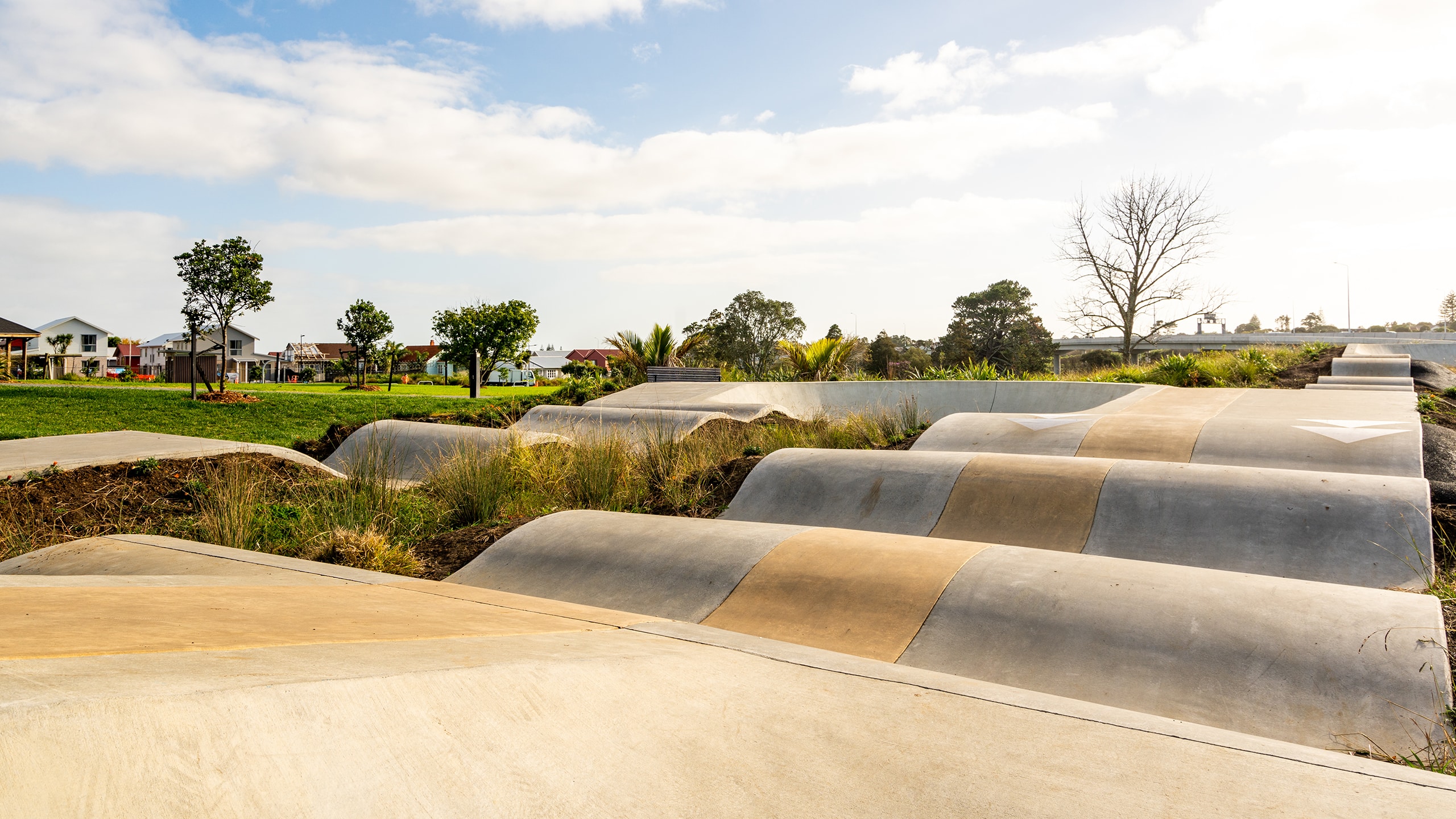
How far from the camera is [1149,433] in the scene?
26.6ft

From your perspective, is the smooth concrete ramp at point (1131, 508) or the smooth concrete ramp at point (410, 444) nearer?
the smooth concrete ramp at point (1131, 508)

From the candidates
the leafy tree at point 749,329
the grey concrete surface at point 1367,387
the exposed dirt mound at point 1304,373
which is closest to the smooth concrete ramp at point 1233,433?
the grey concrete surface at point 1367,387

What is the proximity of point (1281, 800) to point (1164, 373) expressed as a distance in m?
16.0

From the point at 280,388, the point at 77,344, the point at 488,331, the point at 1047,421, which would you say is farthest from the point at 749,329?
the point at 77,344

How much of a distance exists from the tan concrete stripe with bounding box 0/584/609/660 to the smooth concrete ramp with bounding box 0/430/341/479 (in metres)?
4.57

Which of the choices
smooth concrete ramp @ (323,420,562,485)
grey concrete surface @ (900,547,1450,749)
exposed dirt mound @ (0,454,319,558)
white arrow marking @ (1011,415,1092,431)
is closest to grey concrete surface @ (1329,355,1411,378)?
white arrow marking @ (1011,415,1092,431)

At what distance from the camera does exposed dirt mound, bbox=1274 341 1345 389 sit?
1384 centimetres

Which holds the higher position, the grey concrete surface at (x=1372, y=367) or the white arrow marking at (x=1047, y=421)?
the grey concrete surface at (x=1372, y=367)

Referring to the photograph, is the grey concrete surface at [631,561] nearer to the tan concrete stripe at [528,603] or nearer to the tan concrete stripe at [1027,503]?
the tan concrete stripe at [528,603]

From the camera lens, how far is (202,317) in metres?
19.3

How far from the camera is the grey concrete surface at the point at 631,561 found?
A: 4.66m

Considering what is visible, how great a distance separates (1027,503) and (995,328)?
3650 centimetres

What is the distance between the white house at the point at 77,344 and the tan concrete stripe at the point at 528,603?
192 feet

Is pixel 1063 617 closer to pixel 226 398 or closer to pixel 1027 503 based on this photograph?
pixel 1027 503
